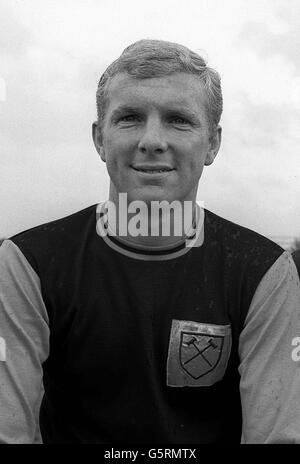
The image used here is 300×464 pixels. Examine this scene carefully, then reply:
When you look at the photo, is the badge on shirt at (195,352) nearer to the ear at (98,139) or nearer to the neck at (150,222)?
the neck at (150,222)

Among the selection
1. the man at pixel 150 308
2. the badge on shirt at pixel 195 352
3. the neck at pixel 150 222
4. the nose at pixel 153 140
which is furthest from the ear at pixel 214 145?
the badge on shirt at pixel 195 352

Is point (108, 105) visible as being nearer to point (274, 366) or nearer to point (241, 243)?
point (241, 243)

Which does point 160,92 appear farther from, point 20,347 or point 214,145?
point 20,347

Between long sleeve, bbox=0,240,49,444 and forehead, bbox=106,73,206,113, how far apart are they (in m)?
0.75

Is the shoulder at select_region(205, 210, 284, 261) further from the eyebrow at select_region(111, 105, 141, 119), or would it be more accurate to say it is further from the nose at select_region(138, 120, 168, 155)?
the eyebrow at select_region(111, 105, 141, 119)

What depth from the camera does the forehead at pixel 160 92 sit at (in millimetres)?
A: 2682

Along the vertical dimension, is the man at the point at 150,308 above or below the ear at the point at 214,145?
below

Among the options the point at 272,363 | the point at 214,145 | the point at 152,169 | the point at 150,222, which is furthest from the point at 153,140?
the point at 272,363

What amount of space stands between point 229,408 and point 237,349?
26 centimetres

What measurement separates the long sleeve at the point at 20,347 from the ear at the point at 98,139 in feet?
1.86

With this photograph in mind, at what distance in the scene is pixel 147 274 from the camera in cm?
278

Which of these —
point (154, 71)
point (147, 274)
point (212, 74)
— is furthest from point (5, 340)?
point (212, 74)

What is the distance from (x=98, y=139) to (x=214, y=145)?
0.51m

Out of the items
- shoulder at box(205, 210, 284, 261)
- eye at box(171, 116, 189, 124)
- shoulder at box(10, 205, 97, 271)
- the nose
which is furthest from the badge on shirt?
eye at box(171, 116, 189, 124)
